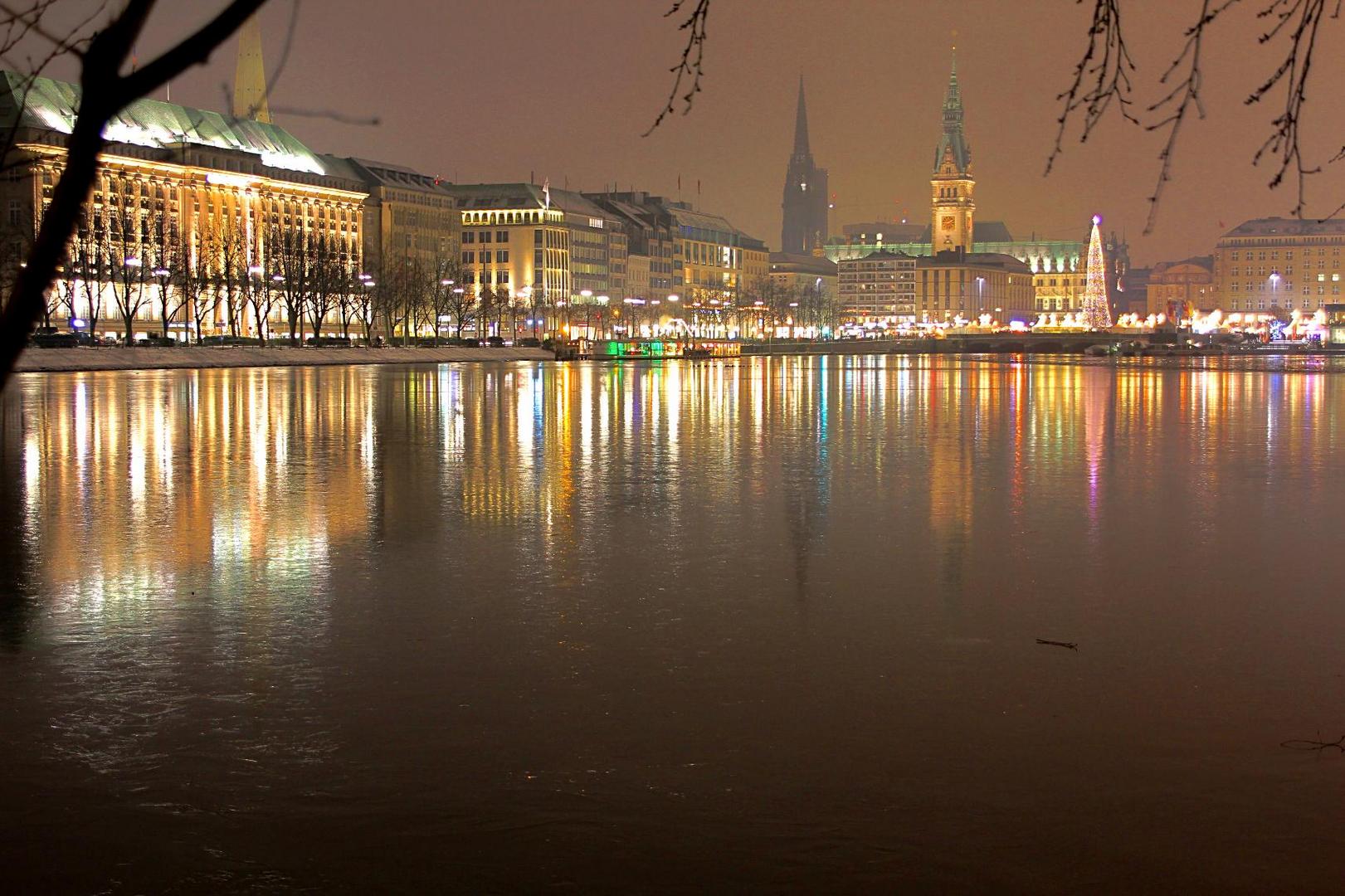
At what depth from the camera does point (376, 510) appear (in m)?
19.1

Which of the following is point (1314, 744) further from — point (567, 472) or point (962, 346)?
point (962, 346)

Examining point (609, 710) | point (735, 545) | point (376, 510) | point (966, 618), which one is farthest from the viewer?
point (376, 510)

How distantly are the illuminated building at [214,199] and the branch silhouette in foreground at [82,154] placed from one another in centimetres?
11053

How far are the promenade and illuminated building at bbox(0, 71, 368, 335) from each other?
48.8ft

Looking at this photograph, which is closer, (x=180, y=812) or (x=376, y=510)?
(x=180, y=812)

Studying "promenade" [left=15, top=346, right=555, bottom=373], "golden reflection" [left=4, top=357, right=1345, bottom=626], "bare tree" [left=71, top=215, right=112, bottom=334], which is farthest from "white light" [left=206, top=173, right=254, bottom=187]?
"golden reflection" [left=4, top=357, right=1345, bottom=626]

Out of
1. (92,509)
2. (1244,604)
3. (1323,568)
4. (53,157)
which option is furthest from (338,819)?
(92,509)

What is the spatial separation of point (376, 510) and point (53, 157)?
11505 millimetres

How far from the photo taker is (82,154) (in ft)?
11.5

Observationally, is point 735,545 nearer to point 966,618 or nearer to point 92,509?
point 966,618

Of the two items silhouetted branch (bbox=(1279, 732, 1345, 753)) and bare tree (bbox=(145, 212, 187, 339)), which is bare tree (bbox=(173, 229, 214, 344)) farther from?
silhouetted branch (bbox=(1279, 732, 1345, 753))

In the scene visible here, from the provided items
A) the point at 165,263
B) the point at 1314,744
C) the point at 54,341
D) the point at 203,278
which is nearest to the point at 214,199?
the point at 165,263

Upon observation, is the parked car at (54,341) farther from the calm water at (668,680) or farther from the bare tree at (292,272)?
the calm water at (668,680)

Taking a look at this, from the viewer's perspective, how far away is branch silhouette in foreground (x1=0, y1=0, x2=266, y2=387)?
11.3ft
